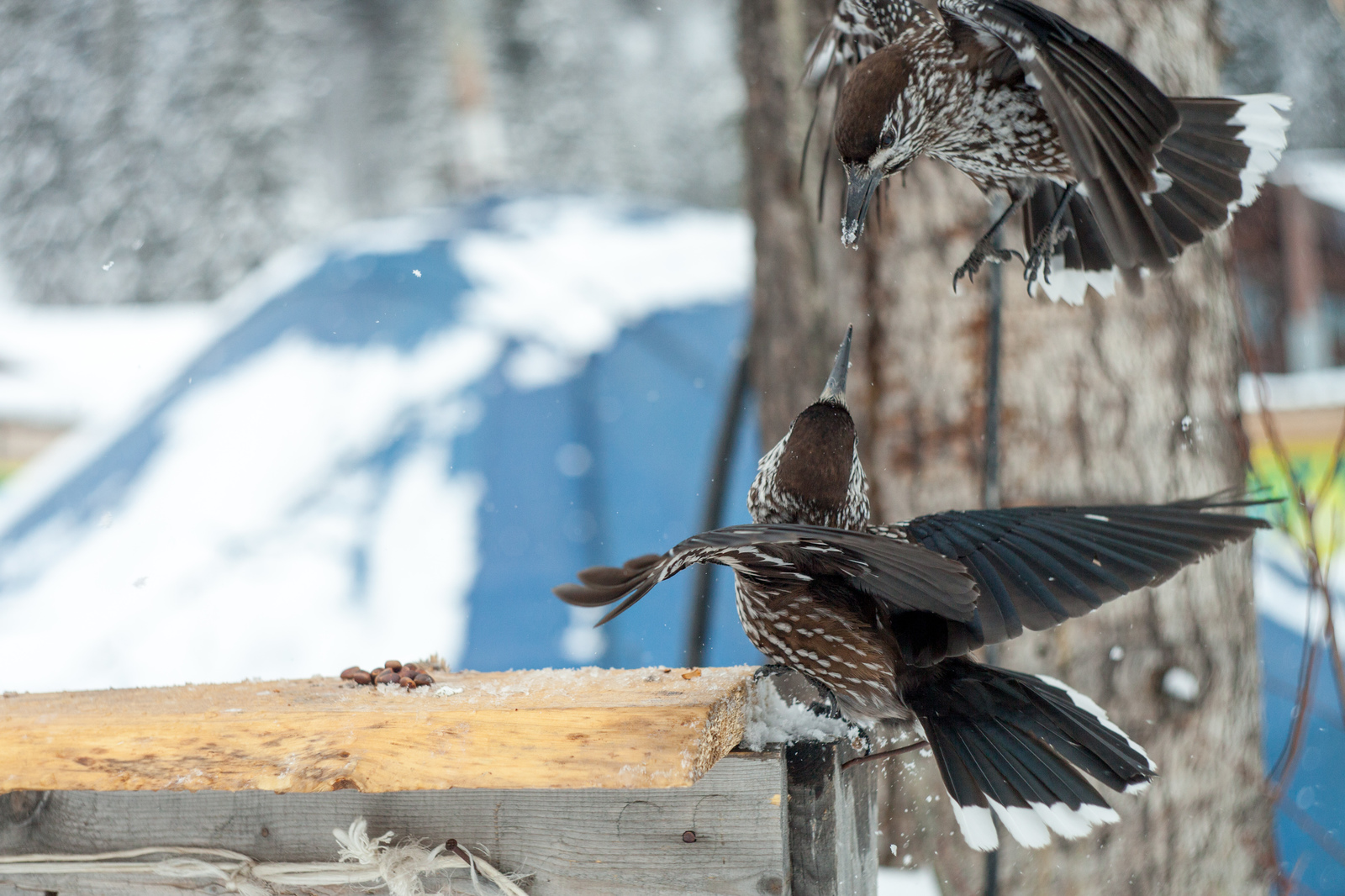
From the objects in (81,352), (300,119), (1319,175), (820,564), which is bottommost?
(820,564)

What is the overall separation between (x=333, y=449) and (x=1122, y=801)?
2119 millimetres

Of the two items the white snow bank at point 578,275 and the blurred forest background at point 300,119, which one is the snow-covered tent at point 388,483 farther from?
the blurred forest background at point 300,119

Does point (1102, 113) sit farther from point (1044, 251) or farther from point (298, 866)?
point (298, 866)

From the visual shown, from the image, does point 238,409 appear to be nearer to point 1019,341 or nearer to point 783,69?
point 783,69

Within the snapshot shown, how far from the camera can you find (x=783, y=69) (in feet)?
5.29

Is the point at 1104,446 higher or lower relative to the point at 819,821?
higher

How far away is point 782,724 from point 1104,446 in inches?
35.7

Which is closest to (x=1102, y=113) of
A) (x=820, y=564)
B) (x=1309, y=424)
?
(x=820, y=564)

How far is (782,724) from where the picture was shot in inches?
30.4

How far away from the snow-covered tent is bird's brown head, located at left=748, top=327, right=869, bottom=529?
140 centimetres

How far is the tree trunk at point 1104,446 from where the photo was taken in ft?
4.79

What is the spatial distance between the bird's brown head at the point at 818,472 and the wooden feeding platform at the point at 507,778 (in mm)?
150

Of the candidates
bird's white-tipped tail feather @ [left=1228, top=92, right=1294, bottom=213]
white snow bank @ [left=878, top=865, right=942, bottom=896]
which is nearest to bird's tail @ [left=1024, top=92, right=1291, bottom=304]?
bird's white-tipped tail feather @ [left=1228, top=92, right=1294, bottom=213]

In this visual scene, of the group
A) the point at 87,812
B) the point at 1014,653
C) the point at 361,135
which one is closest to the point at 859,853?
the point at 87,812
